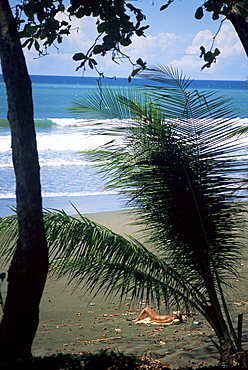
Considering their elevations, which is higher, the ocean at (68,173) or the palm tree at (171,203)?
the ocean at (68,173)

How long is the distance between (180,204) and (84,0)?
1811 mm

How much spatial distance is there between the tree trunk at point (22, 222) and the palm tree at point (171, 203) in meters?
0.69

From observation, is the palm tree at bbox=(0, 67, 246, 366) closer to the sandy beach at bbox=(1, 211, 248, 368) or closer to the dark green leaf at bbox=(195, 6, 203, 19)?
the sandy beach at bbox=(1, 211, 248, 368)

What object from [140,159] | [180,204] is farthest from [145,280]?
[140,159]

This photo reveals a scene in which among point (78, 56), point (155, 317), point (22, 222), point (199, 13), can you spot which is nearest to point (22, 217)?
point (22, 222)

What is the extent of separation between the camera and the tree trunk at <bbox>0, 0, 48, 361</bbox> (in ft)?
9.45

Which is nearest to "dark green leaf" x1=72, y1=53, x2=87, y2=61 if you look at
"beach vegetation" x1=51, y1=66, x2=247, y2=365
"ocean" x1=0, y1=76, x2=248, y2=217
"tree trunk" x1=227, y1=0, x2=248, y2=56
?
"ocean" x1=0, y1=76, x2=248, y2=217

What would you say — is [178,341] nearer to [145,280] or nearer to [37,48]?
[145,280]

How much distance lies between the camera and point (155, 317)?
17.0 feet

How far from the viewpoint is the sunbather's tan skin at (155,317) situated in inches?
204

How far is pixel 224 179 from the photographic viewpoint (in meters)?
3.89

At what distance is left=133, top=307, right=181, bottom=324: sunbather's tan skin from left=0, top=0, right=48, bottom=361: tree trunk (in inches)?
97.4

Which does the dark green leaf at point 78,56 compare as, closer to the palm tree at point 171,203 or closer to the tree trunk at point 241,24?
the palm tree at point 171,203

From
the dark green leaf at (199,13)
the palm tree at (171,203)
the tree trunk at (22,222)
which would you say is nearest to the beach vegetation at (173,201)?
the palm tree at (171,203)
